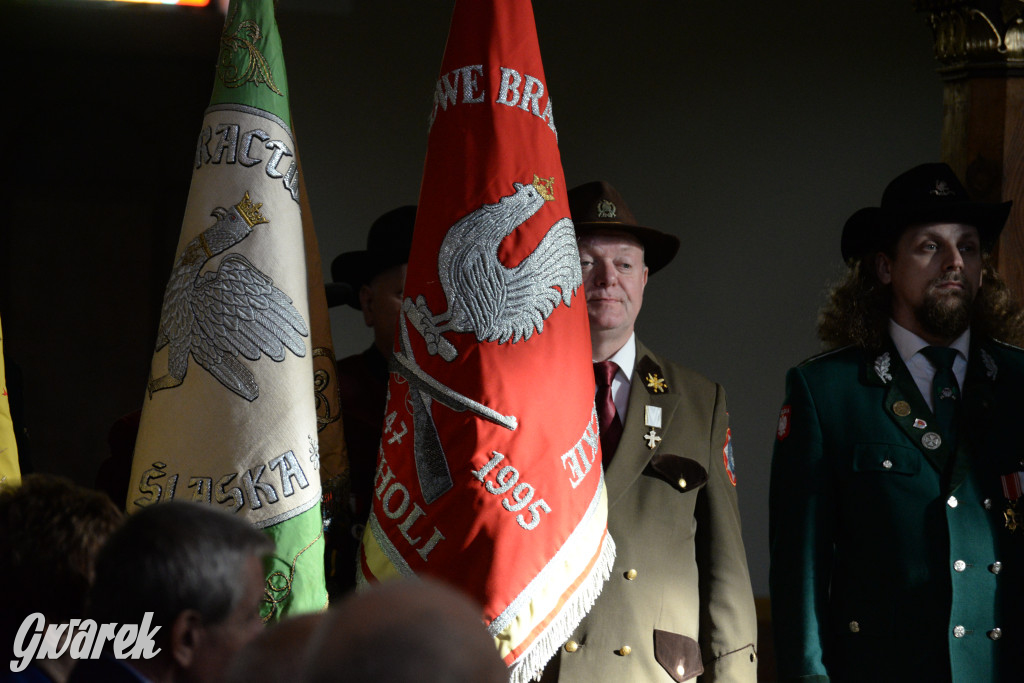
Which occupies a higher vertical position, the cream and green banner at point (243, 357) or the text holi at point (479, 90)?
the text holi at point (479, 90)

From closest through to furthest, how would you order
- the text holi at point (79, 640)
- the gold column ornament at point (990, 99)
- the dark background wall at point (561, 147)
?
the text holi at point (79, 640)
the gold column ornament at point (990, 99)
the dark background wall at point (561, 147)

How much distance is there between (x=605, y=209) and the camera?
2510 millimetres

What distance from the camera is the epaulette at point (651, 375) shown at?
8.11 ft

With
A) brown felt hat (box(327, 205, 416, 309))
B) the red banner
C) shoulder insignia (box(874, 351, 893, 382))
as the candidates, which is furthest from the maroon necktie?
shoulder insignia (box(874, 351, 893, 382))

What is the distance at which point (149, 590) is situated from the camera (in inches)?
52.7

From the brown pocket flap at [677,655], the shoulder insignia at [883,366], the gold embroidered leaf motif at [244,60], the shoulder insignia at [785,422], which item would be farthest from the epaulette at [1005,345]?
the gold embroidered leaf motif at [244,60]

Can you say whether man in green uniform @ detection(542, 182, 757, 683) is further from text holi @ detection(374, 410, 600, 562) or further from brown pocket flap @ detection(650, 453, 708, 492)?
text holi @ detection(374, 410, 600, 562)

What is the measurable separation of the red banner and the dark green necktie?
2.81 ft

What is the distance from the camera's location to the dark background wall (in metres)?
4.31

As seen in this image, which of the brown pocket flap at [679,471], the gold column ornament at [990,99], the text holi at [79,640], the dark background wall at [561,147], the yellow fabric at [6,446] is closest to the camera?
the text holi at [79,640]

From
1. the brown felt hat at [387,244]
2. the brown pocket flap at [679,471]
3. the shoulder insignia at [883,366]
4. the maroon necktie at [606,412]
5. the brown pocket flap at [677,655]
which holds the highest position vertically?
the brown felt hat at [387,244]

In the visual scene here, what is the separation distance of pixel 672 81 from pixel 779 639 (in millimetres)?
3032

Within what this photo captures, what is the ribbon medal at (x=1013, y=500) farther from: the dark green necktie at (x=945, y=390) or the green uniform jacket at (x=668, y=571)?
the green uniform jacket at (x=668, y=571)

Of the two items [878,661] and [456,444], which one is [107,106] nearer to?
[456,444]
